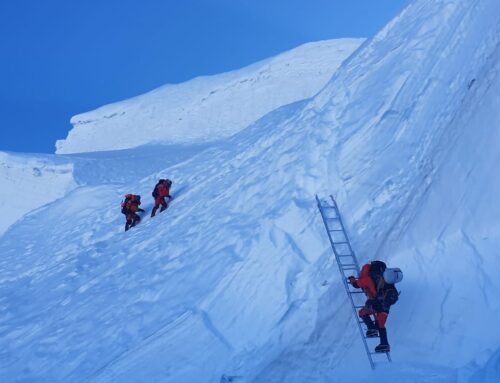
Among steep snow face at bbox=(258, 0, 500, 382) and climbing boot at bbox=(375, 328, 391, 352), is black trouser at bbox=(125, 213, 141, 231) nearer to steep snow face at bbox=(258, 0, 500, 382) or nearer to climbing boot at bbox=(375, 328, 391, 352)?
steep snow face at bbox=(258, 0, 500, 382)

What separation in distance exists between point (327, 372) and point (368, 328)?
0.76 meters

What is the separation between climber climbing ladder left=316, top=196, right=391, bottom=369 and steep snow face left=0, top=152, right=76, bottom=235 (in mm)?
14290

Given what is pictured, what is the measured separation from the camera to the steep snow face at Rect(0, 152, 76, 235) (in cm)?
2197

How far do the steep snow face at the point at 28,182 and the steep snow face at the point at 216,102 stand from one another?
718cm

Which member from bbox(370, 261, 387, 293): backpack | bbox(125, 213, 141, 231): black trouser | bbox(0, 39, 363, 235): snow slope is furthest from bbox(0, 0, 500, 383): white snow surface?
bbox(0, 39, 363, 235): snow slope

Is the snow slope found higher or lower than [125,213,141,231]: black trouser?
higher

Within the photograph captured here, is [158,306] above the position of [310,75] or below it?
below

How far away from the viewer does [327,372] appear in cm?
712

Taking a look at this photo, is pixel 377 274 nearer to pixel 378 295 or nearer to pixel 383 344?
pixel 378 295

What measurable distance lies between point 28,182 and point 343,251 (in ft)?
56.4

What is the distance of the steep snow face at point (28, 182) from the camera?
21969 millimetres

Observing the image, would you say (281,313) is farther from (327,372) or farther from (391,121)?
(391,121)

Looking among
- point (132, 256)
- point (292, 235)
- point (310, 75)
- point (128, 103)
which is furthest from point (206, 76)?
point (292, 235)

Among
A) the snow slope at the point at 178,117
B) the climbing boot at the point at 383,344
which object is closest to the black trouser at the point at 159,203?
the climbing boot at the point at 383,344
